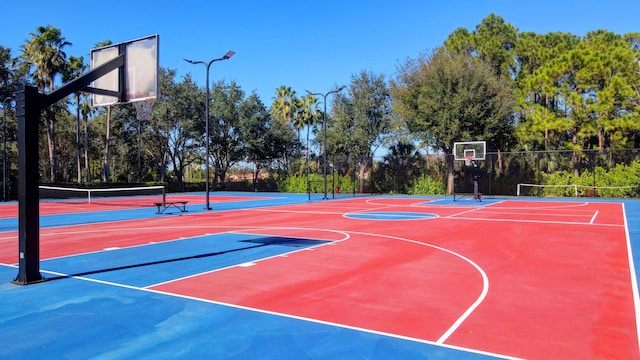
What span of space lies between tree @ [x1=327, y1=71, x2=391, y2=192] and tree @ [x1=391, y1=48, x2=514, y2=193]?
5.24 meters

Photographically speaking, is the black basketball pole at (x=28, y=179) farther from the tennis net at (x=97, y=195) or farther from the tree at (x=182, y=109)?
the tree at (x=182, y=109)

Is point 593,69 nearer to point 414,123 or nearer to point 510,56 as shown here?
point 510,56

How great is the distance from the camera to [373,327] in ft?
17.5

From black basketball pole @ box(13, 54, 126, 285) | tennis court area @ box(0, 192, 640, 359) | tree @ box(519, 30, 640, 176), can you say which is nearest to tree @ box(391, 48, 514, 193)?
tree @ box(519, 30, 640, 176)

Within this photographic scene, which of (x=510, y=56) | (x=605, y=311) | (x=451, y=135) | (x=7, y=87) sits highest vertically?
(x=510, y=56)

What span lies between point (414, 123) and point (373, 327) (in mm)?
33368

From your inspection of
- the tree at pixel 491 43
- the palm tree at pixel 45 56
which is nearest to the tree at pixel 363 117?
the tree at pixel 491 43

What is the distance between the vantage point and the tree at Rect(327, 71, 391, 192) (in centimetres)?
4228

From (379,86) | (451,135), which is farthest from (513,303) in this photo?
(379,86)

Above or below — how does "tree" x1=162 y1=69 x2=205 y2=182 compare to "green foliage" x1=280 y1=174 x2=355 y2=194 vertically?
above

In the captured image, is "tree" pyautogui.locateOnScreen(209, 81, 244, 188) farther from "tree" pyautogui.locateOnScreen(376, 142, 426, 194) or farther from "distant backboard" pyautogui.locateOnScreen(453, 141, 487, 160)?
"distant backboard" pyautogui.locateOnScreen(453, 141, 487, 160)

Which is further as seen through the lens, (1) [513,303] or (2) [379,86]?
(2) [379,86]

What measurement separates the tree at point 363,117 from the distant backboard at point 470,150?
12544mm

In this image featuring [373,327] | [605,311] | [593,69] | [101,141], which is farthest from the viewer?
[101,141]
